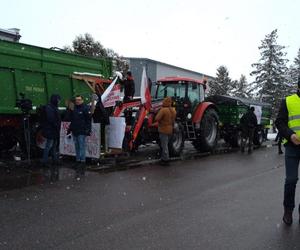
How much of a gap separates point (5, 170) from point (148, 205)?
13.6ft

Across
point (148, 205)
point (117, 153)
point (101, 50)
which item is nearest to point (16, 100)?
point (117, 153)

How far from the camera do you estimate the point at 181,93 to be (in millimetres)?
14492

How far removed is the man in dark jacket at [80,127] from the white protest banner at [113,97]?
1.25 meters

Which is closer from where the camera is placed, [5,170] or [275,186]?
[275,186]

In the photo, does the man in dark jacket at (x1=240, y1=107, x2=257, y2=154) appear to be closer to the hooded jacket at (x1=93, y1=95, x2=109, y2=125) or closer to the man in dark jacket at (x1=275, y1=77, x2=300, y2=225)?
the hooded jacket at (x1=93, y1=95, x2=109, y2=125)

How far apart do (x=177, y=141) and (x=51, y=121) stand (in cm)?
448

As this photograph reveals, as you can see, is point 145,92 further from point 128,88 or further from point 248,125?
point 248,125

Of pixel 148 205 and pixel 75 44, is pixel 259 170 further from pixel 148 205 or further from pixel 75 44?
pixel 75 44

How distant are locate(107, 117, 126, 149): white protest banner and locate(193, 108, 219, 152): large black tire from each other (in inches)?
167

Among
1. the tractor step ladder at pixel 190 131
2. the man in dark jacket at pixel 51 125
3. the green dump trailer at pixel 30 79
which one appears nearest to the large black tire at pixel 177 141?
the tractor step ladder at pixel 190 131

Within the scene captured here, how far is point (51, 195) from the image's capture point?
7270mm

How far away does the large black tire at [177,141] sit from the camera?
13.0m

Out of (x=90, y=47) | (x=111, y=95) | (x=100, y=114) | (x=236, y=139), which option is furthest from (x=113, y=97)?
(x=90, y=47)

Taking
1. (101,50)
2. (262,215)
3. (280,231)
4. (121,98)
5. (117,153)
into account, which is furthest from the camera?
(101,50)
